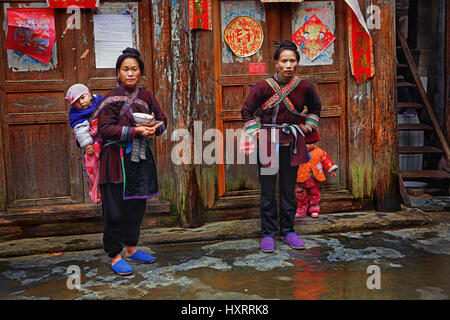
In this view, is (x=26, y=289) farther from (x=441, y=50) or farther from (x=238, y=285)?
(x=441, y=50)

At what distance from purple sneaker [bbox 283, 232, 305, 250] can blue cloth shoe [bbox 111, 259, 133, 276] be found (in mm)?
1542

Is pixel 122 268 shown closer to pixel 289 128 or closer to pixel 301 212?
pixel 289 128

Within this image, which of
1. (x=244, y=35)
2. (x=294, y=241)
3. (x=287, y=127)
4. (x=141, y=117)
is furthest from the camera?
(x=244, y=35)

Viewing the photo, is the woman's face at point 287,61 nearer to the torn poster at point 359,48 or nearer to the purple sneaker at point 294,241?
the torn poster at point 359,48

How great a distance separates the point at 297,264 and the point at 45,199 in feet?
9.14

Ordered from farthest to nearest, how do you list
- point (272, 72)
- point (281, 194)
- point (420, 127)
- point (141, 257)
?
point (420, 127), point (272, 72), point (281, 194), point (141, 257)

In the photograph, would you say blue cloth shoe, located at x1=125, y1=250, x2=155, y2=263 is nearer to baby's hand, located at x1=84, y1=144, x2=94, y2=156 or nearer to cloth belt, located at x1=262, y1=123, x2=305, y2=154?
baby's hand, located at x1=84, y1=144, x2=94, y2=156

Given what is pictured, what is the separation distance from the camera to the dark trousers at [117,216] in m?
3.77

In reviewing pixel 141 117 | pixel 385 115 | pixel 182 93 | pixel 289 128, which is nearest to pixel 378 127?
pixel 385 115

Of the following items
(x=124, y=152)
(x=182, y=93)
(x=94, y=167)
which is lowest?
(x=94, y=167)

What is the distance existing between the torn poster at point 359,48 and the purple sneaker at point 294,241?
80.9 inches

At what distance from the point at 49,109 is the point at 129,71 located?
162cm

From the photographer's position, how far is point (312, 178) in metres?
5.22

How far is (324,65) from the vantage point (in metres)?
5.32
